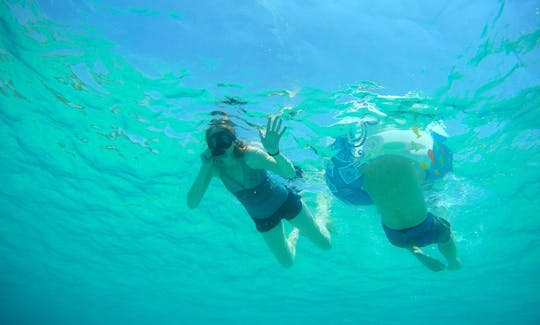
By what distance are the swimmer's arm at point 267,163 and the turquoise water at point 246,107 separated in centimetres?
284

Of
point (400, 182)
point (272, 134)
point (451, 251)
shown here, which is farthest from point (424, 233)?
point (272, 134)

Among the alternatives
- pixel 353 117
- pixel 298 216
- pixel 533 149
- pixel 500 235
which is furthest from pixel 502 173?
pixel 298 216

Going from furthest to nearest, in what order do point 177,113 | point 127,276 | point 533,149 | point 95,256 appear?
point 127,276, point 95,256, point 533,149, point 177,113

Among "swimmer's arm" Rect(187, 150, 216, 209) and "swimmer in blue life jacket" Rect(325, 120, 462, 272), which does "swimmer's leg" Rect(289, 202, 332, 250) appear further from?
"swimmer's arm" Rect(187, 150, 216, 209)

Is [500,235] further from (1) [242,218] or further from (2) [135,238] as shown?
(2) [135,238]

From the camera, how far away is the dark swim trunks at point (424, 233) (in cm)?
604

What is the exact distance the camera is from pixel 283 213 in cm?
670

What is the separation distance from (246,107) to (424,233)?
5479 millimetres

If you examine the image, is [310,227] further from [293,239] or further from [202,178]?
[202,178]

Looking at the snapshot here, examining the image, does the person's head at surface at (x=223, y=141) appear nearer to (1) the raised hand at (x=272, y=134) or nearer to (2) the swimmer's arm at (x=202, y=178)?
(2) the swimmer's arm at (x=202, y=178)

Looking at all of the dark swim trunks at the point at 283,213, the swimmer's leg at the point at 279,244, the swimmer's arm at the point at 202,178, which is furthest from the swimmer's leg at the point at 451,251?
the swimmer's arm at the point at 202,178

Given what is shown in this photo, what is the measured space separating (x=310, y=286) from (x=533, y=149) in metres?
22.2

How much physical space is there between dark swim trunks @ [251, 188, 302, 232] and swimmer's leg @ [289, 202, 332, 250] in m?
0.22

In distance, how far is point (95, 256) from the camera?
28297 millimetres
